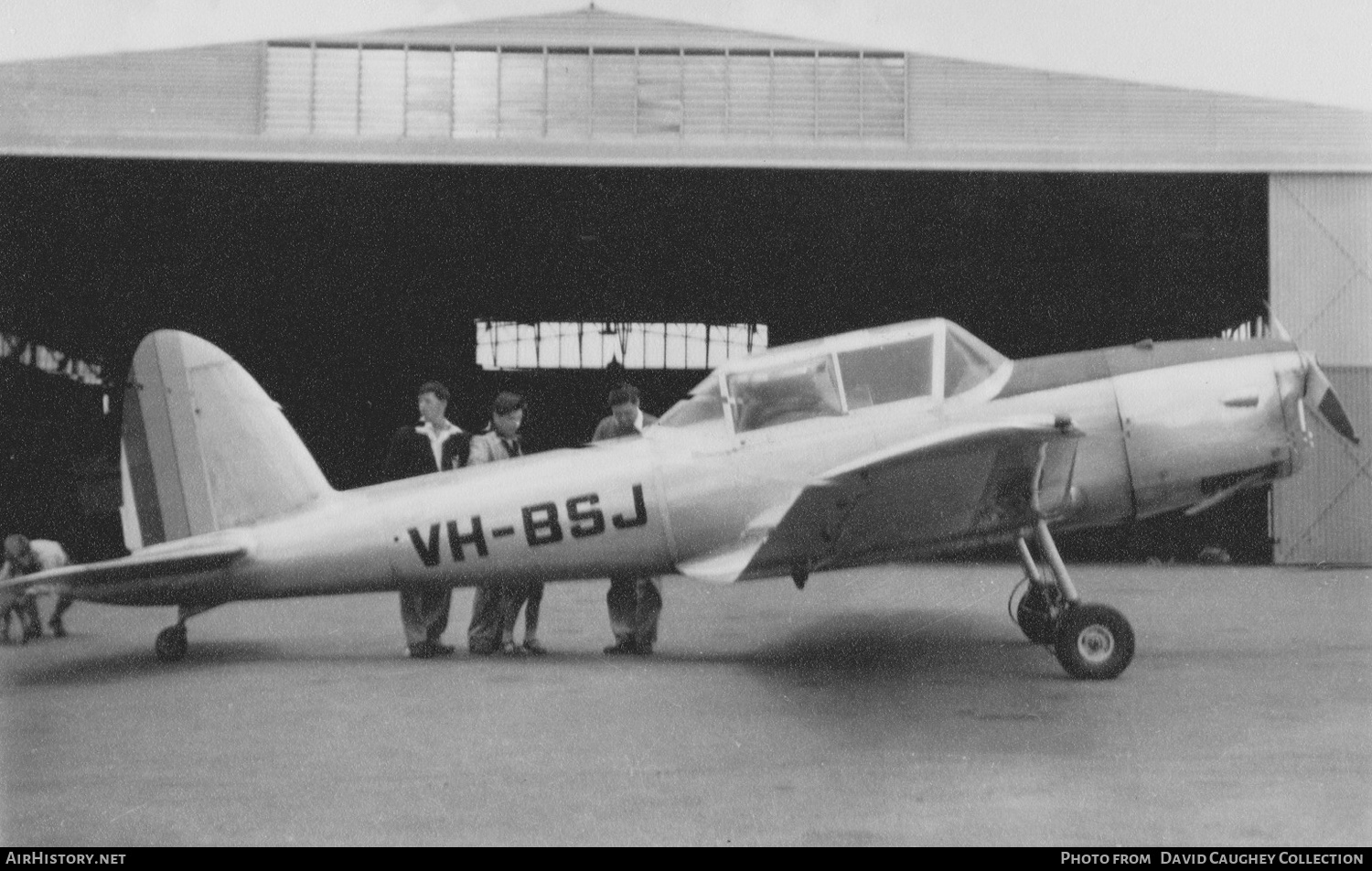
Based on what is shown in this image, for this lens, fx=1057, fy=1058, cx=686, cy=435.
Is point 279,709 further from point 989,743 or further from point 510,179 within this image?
point 510,179

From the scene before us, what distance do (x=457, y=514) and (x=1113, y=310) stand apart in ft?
62.0

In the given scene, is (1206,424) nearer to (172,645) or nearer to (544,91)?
(172,645)

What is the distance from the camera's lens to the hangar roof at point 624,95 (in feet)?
46.5

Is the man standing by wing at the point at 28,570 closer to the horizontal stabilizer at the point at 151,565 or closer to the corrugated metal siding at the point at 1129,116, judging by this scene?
the horizontal stabilizer at the point at 151,565

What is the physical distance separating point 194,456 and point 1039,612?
18.1 ft

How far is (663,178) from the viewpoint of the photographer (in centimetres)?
1338

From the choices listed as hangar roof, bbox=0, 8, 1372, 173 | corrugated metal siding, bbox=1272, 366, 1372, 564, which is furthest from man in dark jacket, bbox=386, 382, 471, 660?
corrugated metal siding, bbox=1272, 366, 1372, 564

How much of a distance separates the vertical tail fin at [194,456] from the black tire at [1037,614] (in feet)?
15.1

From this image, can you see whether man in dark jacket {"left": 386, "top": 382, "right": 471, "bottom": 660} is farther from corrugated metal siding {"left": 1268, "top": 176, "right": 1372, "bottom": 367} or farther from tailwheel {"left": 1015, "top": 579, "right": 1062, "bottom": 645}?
corrugated metal siding {"left": 1268, "top": 176, "right": 1372, "bottom": 367}

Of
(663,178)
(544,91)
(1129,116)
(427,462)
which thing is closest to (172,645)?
(427,462)

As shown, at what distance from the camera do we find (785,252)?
17.8m

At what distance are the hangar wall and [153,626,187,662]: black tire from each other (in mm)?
12012

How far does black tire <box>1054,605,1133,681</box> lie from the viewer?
5.79 metres

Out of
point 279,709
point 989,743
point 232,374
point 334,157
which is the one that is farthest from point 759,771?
point 334,157
